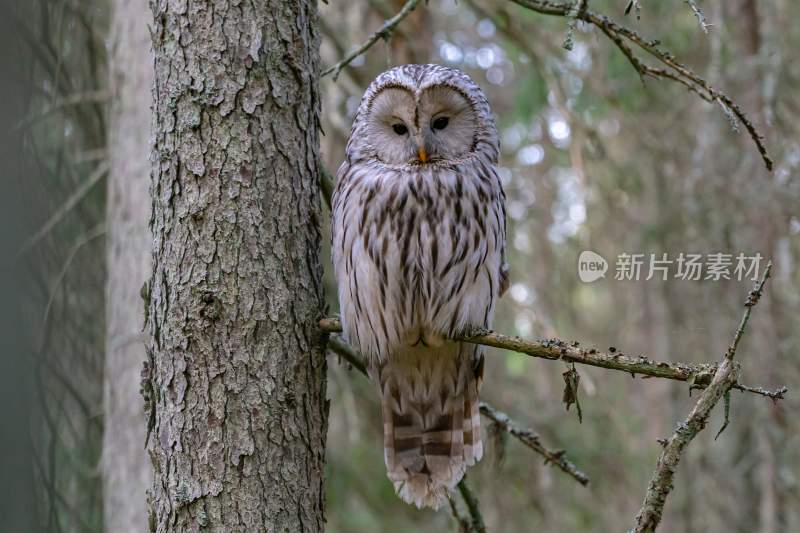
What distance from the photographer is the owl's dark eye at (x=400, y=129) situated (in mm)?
3084

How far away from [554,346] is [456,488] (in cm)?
119

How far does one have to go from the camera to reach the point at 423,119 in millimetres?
3039

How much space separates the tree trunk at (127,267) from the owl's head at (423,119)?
5.01 feet

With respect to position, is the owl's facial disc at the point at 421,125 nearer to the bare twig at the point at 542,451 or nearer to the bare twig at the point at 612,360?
the bare twig at the point at 612,360

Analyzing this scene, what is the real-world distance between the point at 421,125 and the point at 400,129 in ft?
0.33

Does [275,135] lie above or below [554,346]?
above

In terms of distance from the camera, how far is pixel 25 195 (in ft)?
4.03

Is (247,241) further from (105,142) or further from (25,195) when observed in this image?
(105,142)

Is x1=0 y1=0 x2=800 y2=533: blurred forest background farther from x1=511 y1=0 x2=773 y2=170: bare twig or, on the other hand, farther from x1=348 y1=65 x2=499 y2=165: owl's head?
x1=511 y1=0 x2=773 y2=170: bare twig

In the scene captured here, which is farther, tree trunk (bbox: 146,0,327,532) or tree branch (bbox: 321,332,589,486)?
tree branch (bbox: 321,332,589,486)

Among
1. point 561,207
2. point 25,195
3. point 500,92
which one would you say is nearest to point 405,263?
point 25,195

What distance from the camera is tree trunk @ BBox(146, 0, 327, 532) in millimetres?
2361

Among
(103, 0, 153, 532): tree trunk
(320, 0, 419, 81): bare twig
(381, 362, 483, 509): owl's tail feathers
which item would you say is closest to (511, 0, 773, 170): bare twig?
(320, 0, 419, 81): bare twig

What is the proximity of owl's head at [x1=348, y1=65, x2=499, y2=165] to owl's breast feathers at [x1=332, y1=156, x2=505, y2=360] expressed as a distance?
83mm
